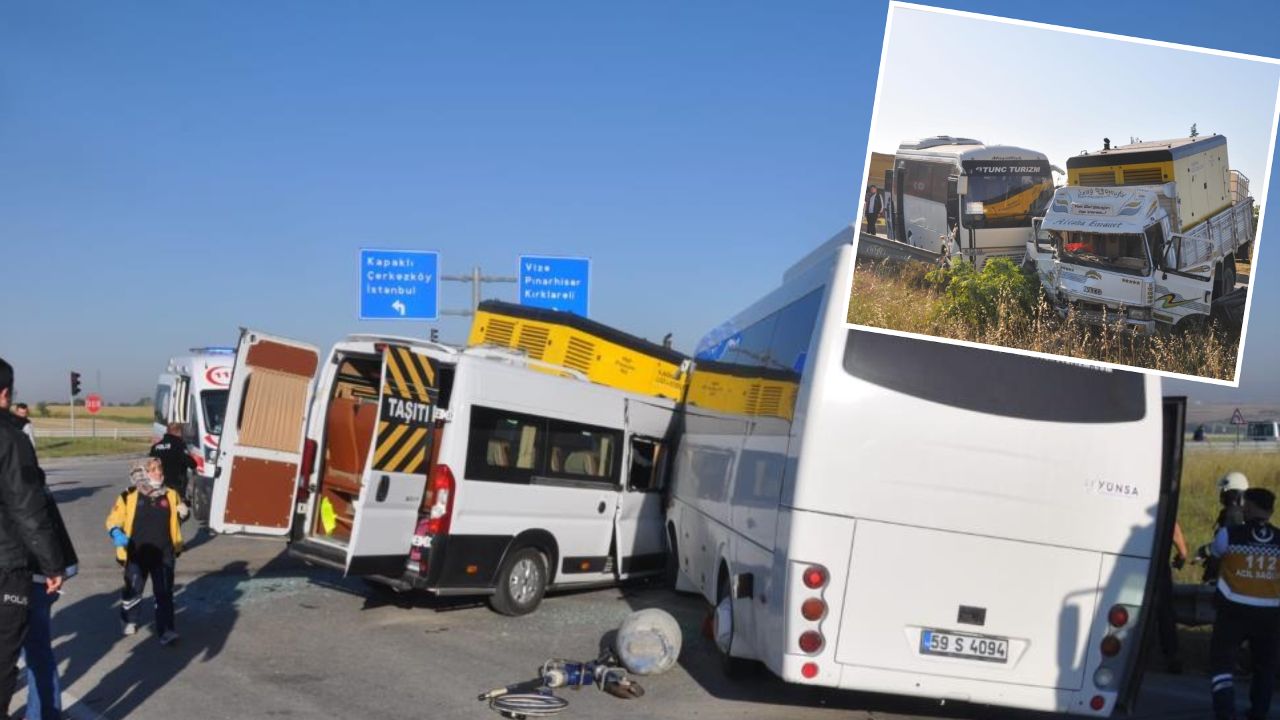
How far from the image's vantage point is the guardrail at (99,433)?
59.1 meters

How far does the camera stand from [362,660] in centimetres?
911

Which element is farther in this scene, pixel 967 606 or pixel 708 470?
pixel 708 470

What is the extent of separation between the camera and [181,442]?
16.2m

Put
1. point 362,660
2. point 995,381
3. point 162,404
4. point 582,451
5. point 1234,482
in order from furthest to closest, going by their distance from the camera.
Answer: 1. point 162,404
2. point 582,451
3. point 1234,482
4. point 362,660
5. point 995,381

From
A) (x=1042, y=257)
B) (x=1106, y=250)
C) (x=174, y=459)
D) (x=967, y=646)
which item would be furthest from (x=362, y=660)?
(x=174, y=459)

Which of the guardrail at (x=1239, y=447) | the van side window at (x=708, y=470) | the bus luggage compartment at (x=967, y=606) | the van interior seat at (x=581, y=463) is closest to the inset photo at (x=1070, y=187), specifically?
the bus luggage compartment at (x=967, y=606)

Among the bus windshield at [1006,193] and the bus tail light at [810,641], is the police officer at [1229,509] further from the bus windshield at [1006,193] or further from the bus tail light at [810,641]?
the bus windshield at [1006,193]

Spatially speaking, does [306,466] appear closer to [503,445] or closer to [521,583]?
[503,445]

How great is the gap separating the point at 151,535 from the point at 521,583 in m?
3.63

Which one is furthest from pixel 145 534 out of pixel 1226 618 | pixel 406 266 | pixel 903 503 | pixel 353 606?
pixel 406 266

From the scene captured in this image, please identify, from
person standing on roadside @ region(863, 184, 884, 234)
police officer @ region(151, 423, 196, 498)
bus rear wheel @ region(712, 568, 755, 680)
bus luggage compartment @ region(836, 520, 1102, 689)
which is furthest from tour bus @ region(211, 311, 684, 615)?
person standing on roadside @ region(863, 184, 884, 234)

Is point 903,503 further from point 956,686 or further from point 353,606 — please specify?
point 353,606

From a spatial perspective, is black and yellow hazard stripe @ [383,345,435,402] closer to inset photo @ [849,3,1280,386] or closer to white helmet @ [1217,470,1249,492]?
inset photo @ [849,3,1280,386]

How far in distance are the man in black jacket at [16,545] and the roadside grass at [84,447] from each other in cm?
4052
